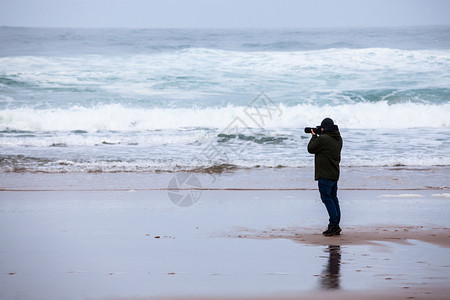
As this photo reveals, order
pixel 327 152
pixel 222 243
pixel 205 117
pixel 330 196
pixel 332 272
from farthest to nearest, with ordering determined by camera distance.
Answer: pixel 205 117, pixel 330 196, pixel 327 152, pixel 222 243, pixel 332 272

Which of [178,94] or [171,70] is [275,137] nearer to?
[178,94]

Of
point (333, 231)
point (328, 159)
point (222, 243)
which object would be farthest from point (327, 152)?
point (222, 243)

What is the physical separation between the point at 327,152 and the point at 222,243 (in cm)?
159

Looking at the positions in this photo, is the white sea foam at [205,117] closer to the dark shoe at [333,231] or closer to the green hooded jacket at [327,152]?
the green hooded jacket at [327,152]

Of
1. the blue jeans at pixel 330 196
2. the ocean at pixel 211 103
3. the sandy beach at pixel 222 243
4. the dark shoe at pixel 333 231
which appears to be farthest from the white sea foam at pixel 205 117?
the dark shoe at pixel 333 231

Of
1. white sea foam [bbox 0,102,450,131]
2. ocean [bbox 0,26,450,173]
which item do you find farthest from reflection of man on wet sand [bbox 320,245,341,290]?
white sea foam [bbox 0,102,450,131]

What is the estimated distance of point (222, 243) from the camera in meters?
5.73

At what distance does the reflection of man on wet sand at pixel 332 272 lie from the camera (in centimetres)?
441

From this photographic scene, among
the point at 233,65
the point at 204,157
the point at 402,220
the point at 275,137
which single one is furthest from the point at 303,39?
the point at 402,220

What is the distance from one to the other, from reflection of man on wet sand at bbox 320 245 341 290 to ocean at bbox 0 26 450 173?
611 centimetres

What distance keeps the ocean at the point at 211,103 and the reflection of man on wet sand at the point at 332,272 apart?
20.0ft

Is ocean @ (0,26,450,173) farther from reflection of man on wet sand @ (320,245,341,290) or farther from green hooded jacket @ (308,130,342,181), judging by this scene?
reflection of man on wet sand @ (320,245,341,290)

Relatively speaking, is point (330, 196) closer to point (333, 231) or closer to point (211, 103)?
point (333, 231)

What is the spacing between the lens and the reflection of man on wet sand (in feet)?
14.5
